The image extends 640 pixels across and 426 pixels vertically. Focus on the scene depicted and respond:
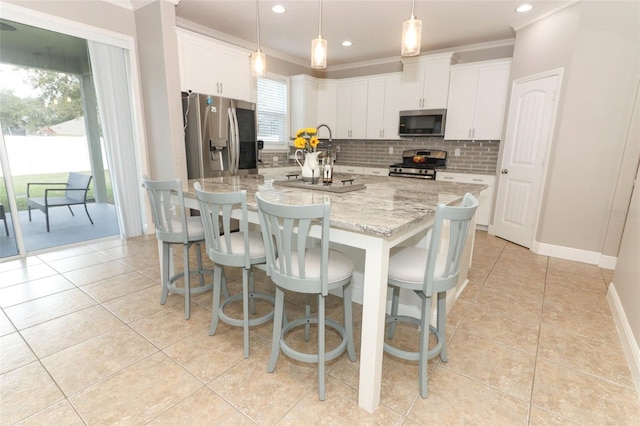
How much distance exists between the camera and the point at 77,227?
13.1 feet

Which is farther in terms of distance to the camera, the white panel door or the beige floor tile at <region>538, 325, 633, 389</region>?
the white panel door

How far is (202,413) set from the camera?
1.45m

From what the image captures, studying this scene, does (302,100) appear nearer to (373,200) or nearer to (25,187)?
(25,187)

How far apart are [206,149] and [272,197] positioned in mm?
2268

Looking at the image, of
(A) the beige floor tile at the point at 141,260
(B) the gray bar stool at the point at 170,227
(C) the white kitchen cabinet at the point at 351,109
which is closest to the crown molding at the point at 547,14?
(C) the white kitchen cabinet at the point at 351,109

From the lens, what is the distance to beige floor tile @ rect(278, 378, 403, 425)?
1.42 metres

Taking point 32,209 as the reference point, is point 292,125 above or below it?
above

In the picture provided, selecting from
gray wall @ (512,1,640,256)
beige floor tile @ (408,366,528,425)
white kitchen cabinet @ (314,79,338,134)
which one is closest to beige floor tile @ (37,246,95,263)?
beige floor tile @ (408,366,528,425)

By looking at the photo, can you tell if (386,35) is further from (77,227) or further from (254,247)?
(77,227)

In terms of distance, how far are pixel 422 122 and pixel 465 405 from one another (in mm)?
4339

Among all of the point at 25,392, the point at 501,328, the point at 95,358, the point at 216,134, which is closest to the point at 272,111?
the point at 216,134

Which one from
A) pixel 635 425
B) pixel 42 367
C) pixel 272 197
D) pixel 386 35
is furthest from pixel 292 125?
pixel 635 425

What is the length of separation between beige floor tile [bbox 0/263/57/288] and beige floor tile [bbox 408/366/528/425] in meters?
3.34

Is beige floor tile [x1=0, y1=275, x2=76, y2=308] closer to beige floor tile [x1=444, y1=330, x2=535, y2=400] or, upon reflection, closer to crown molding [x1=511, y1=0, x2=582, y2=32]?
beige floor tile [x1=444, y1=330, x2=535, y2=400]
